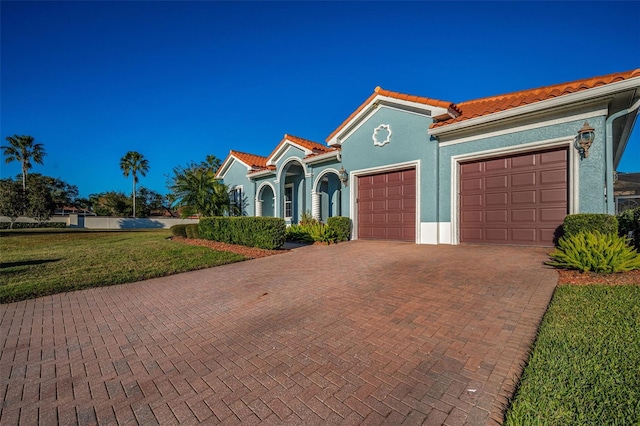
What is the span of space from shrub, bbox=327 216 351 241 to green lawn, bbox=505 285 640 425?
7.60 meters

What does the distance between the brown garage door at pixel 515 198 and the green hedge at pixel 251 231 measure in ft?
19.7

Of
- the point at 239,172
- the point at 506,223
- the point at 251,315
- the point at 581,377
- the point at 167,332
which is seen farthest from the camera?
the point at 239,172

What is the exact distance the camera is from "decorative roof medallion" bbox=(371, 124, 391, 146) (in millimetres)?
10469

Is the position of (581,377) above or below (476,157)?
below

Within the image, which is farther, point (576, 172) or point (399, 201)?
point (399, 201)

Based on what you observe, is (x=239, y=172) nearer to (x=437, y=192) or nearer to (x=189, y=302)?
(x=437, y=192)

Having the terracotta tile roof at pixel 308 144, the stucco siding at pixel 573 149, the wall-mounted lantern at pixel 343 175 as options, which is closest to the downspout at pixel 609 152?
the stucco siding at pixel 573 149

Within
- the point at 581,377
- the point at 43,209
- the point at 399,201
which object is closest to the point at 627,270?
the point at 581,377

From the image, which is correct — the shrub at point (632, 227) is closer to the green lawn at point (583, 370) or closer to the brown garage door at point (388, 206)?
the green lawn at point (583, 370)

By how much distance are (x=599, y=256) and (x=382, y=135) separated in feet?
23.7

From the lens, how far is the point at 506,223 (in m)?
8.22

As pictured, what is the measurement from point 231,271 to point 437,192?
683cm

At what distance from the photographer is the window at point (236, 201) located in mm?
18484

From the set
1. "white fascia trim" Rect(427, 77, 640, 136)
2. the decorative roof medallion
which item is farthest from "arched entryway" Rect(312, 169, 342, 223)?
"white fascia trim" Rect(427, 77, 640, 136)
